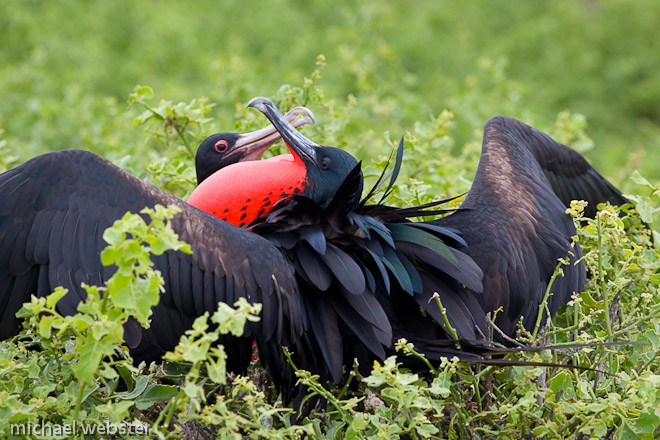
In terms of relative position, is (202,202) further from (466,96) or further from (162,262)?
(466,96)

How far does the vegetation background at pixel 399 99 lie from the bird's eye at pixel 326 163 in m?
0.34

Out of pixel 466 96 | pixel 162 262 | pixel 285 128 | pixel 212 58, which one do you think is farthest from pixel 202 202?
pixel 212 58

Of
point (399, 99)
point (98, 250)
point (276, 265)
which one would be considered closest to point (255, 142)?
point (276, 265)

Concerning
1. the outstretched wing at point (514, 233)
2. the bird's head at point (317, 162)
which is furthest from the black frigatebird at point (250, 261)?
the bird's head at point (317, 162)

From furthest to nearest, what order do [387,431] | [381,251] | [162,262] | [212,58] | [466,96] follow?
[212,58] < [466,96] < [381,251] < [162,262] < [387,431]

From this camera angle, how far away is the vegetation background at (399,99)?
7.91ft

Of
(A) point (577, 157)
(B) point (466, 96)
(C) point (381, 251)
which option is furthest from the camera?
(B) point (466, 96)

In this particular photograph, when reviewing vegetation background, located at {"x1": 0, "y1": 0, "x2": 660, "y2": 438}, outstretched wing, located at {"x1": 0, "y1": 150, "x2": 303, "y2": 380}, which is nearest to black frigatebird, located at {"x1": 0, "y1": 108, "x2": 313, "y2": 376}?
outstretched wing, located at {"x1": 0, "y1": 150, "x2": 303, "y2": 380}

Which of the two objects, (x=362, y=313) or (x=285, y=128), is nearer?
(x=362, y=313)

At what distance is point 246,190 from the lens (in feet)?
10.5

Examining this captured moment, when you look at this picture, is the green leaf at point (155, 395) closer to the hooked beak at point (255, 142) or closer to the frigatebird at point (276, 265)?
the frigatebird at point (276, 265)

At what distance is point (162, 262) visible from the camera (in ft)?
8.41

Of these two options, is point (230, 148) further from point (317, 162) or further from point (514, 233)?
point (514, 233)

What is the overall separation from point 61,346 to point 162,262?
1.13ft
